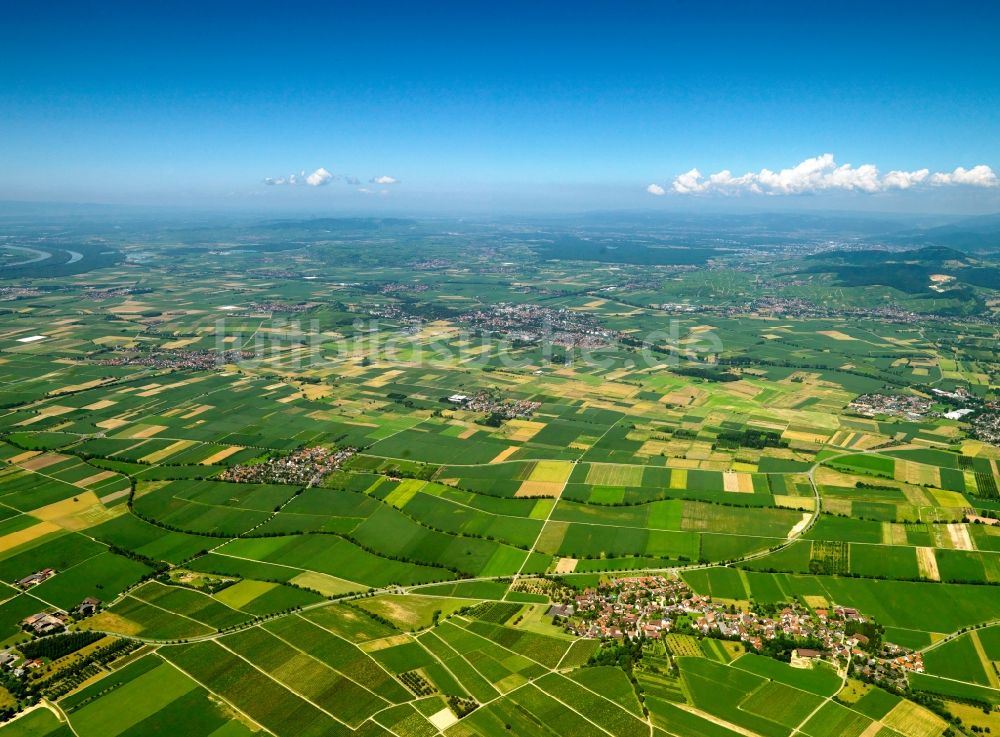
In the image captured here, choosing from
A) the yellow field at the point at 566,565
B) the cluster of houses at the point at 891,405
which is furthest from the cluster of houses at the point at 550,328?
the yellow field at the point at 566,565

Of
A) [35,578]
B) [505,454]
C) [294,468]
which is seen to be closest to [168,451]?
[294,468]

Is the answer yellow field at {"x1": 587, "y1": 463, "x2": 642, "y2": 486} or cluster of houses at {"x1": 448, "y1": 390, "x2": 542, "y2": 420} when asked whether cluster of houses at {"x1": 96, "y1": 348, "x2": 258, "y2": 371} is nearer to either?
cluster of houses at {"x1": 448, "y1": 390, "x2": 542, "y2": 420}

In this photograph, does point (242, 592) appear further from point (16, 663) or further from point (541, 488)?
point (541, 488)

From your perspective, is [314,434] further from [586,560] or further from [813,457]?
[813,457]

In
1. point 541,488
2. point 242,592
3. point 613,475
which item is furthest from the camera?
point 613,475

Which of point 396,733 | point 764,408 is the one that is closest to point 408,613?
point 396,733

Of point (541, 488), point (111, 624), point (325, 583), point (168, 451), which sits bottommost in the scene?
point (325, 583)
